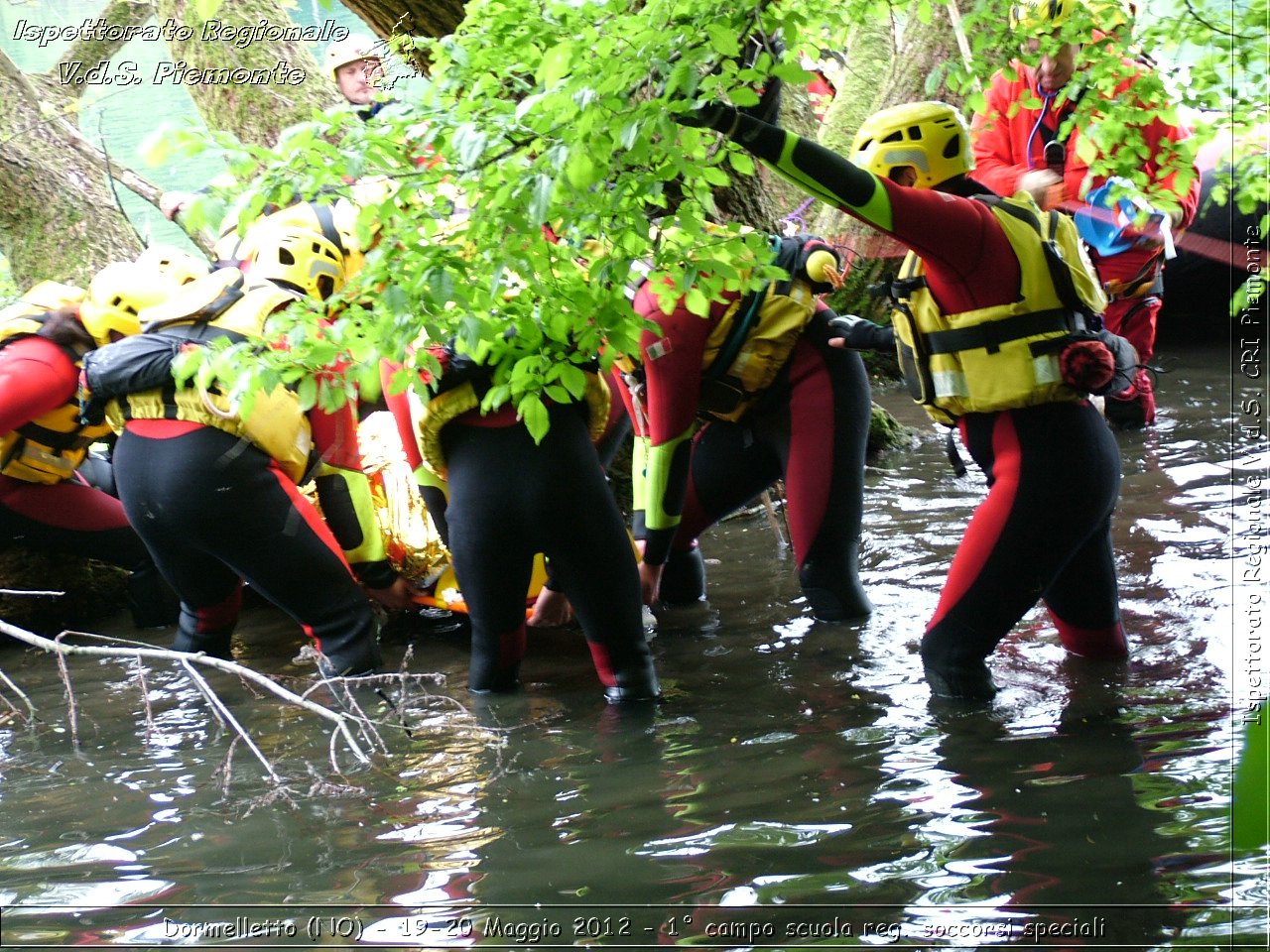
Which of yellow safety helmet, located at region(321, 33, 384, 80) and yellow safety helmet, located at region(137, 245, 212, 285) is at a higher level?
yellow safety helmet, located at region(321, 33, 384, 80)

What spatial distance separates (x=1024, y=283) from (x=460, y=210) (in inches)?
65.3

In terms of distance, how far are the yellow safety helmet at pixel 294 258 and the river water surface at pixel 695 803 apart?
5.00 ft

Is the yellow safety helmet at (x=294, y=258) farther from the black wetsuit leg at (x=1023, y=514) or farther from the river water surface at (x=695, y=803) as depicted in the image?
the black wetsuit leg at (x=1023, y=514)

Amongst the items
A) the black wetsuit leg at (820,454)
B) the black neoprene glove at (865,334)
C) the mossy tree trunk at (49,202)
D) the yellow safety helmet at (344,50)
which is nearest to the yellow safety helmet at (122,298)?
the yellow safety helmet at (344,50)

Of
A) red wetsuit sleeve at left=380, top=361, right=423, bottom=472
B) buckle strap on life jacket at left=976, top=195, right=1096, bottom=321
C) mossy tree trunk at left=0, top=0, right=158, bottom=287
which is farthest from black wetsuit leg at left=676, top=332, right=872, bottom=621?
mossy tree trunk at left=0, top=0, right=158, bottom=287

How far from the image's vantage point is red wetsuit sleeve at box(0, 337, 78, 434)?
480cm

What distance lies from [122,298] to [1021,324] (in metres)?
3.20

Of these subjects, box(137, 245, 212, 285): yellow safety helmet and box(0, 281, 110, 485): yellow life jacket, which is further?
box(0, 281, 110, 485): yellow life jacket

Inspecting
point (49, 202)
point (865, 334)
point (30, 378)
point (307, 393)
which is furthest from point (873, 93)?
point (307, 393)

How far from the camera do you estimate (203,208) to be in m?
2.65

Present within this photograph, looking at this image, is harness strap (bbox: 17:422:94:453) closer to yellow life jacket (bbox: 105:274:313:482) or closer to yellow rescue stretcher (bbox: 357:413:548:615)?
yellow life jacket (bbox: 105:274:313:482)

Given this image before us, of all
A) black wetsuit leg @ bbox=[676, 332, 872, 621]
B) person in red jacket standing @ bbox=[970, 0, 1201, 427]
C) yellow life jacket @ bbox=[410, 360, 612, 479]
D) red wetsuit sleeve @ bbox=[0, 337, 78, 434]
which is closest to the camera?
person in red jacket standing @ bbox=[970, 0, 1201, 427]

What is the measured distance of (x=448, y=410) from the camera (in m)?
3.92

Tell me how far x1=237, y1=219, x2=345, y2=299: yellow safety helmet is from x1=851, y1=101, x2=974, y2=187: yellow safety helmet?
6.47 feet
